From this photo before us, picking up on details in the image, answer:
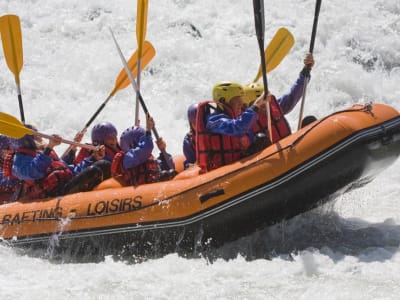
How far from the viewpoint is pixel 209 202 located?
5184 mm

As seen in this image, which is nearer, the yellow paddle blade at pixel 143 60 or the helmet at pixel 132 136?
the helmet at pixel 132 136

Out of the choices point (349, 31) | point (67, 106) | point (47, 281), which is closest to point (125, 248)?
point (47, 281)

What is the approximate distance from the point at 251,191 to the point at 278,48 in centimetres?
232

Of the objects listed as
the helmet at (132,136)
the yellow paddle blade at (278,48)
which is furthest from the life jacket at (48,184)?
the yellow paddle blade at (278,48)

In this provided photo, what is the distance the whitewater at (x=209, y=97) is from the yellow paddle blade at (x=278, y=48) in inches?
58.2

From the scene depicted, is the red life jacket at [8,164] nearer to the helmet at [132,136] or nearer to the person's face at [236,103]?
the helmet at [132,136]

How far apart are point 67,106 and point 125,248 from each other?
5.45 meters

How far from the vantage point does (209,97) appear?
1055cm

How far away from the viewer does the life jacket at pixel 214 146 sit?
5.55 meters

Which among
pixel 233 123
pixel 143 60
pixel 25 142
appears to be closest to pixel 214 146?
pixel 233 123

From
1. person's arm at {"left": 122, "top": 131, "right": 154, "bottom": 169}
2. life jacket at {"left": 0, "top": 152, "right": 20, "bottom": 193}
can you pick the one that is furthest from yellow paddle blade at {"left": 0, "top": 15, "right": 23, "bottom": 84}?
person's arm at {"left": 122, "top": 131, "right": 154, "bottom": 169}

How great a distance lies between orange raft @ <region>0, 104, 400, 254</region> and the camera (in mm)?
5039

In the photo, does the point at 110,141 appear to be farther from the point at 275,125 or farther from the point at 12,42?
the point at 12,42

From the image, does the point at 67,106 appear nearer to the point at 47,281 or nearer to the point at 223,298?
the point at 47,281
